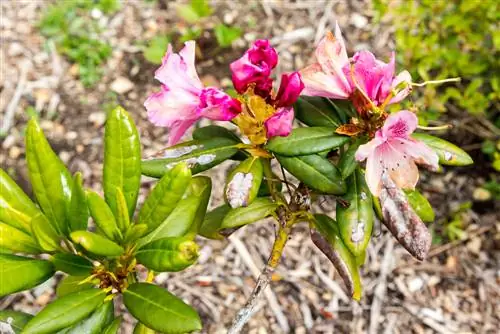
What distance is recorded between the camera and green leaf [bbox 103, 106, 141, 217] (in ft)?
4.54

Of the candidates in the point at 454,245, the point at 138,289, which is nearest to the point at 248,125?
the point at 138,289

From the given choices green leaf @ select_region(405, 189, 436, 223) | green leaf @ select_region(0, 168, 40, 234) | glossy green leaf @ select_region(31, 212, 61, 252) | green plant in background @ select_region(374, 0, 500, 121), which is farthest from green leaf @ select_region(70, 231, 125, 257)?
green plant in background @ select_region(374, 0, 500, 121)

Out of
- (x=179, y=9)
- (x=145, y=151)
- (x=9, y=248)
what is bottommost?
(x=145, y=151)

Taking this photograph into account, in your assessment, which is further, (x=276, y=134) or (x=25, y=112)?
(x=25, y=112)

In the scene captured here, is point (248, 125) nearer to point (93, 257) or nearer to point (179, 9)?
point (93, 257)

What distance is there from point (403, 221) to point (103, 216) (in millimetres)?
635

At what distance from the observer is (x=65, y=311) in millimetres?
1353

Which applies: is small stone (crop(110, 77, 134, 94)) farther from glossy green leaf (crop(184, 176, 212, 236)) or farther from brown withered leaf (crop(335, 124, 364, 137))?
brown withered leaf (crop(335, 124, 364, 137))

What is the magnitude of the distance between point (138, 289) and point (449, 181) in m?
1.83

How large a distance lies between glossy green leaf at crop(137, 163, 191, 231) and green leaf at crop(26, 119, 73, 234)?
0.18 meters

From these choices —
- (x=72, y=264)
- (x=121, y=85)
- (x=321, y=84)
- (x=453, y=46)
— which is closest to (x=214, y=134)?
(x=321, y=84)

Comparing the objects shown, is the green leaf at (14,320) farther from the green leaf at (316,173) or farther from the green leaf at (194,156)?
the green leaf at (316,173)

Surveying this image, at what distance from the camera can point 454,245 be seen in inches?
109

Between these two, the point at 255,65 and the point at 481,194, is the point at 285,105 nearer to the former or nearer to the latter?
the point at 255,65
